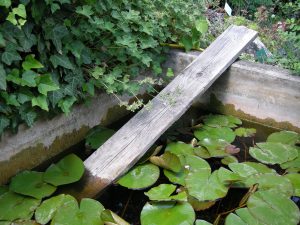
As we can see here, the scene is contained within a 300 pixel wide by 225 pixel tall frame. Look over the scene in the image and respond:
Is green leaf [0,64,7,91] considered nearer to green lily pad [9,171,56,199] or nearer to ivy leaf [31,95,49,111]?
ivy leaf [31,95,49,111]

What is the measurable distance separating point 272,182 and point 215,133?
722 mm

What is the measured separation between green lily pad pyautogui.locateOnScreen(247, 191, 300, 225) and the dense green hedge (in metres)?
1.05

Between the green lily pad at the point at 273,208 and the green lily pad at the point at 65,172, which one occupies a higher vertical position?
the green lily pad at the point at 273,208

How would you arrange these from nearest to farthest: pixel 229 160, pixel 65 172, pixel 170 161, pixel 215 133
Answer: pixel 65 172, pixel 170 161, pixel 229 160, pixel 215 133

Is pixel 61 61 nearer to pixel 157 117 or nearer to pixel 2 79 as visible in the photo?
pixel 2 79

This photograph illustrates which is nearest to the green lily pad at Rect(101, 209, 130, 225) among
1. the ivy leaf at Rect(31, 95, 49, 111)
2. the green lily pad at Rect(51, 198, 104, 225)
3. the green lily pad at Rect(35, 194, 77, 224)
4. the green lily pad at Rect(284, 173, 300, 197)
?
the green lily pad at Rect(51, 198, 104, 225)

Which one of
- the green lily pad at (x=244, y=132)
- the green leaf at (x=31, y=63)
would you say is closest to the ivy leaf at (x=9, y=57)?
the green leaf at (x=31, y=63)

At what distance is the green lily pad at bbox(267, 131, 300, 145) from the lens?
266 centimetres

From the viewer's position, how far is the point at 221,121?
2.99 meters

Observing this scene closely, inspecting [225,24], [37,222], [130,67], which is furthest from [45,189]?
[225,24]

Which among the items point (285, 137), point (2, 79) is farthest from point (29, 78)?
point (285, 137)

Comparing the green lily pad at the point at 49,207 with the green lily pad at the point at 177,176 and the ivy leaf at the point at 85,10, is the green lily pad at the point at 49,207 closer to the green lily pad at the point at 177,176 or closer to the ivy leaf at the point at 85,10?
the green lily pad at the point at 177,176

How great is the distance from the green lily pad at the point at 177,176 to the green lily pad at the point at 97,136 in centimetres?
56

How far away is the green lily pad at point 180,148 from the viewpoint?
250cm
